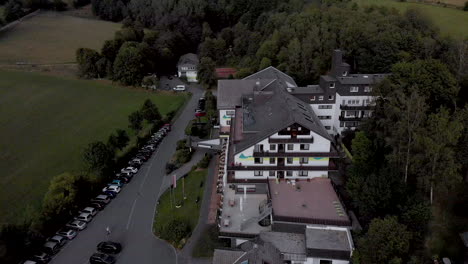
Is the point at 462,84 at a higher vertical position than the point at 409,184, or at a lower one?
higher

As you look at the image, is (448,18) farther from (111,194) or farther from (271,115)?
(111,194)

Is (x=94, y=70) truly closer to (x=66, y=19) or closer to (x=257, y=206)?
(x=66, y=19)

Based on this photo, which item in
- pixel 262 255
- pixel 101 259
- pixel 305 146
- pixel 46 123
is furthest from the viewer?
pixel 46 123

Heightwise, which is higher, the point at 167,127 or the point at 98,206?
the point at 167,127

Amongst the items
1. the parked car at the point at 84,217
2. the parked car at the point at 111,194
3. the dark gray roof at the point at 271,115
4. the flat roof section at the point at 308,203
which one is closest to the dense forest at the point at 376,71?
the flat roof section at the point at 308,203

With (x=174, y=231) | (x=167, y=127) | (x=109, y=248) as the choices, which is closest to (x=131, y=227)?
(x=109, y=248)

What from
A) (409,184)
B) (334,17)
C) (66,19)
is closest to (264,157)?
(409,184)
